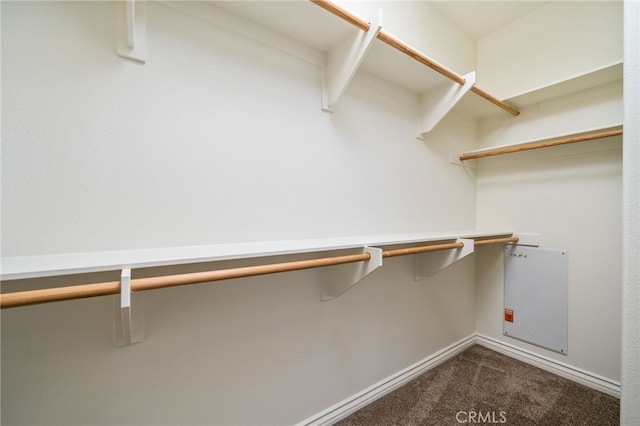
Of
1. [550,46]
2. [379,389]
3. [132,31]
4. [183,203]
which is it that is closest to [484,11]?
[550,46]

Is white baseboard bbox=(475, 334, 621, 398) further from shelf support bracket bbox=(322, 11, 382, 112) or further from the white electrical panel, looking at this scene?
shelf support bracket bbox=(322, 11, 382, 112)

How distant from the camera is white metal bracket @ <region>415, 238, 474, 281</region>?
4.96 feet

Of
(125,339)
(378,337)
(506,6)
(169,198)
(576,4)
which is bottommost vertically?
(378,337)

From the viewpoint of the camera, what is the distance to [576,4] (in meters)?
1.75

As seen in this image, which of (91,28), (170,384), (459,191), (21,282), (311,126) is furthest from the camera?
(459,191)

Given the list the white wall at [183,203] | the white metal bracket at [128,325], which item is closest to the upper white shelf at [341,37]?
the white wall at [183,203]

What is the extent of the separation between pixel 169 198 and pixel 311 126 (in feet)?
2.40

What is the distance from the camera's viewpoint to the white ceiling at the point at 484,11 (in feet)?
6.16

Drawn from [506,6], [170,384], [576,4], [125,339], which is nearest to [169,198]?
[125,339]

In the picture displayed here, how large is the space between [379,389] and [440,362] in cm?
66

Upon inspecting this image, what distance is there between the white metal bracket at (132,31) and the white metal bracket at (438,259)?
1.73 metres

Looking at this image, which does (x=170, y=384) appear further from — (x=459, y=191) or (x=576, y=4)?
(x=576, y=4)

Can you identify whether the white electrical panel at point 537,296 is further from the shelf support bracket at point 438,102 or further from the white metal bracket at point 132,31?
the white metal bracket at point 132,31

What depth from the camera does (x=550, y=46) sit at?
187cm
